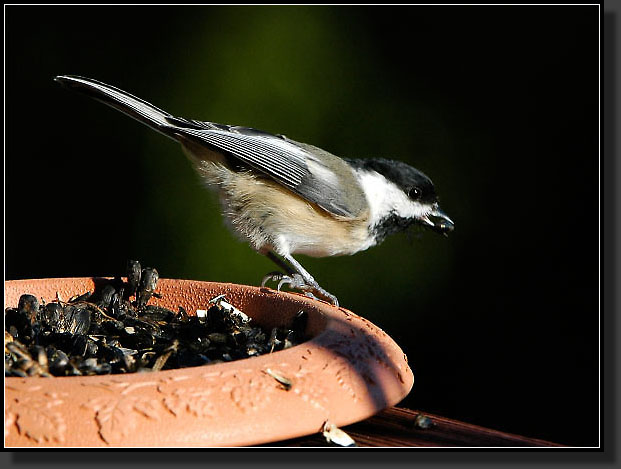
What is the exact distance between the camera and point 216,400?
1.06 meters

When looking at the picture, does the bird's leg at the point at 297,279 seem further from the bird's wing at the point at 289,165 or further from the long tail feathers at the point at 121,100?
the long tail feathers at the point at 121,100

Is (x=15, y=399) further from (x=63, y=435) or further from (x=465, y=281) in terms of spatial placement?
(x=465, y=281)

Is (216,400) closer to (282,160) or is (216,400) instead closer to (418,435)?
(418,435)

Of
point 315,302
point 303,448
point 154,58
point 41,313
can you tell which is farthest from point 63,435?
point 154,58

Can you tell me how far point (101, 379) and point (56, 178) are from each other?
2.06 metres

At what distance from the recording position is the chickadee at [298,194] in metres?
2.18

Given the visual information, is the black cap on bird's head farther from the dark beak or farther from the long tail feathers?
the long tail feathers

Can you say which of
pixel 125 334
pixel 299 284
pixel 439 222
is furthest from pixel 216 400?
pixel 439 222

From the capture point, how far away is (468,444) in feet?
3.85

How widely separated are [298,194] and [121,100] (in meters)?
0.57

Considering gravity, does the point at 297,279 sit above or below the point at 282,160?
below

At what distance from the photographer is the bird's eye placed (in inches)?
86.4

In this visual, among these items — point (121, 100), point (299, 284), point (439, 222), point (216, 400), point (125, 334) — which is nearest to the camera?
point (216, 400)

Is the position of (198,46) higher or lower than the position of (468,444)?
higher
